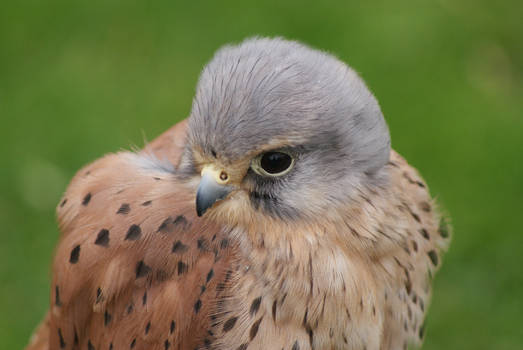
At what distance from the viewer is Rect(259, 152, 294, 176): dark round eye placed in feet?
9.28

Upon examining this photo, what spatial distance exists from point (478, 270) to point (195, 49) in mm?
3072

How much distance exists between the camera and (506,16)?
276 inches

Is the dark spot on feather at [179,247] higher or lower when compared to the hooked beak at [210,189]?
lower

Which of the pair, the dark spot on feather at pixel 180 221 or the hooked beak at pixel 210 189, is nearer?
the hooked beak at pixel 210 189

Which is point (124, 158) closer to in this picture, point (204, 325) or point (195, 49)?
point (204, 325)

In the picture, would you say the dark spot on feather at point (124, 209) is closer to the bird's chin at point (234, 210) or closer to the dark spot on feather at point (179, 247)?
the dark spot on feather at point (179, 247)

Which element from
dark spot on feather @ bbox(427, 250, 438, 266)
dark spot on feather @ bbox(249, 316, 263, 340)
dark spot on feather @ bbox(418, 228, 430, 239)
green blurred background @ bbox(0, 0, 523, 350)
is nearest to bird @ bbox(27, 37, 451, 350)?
dark spot on feather @ bbox(249, 316, 263, 340)

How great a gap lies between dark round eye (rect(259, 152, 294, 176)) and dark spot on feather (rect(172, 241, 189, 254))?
0.47 meters

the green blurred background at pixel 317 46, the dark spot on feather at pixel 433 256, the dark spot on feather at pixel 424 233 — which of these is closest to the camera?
the dark spot on feather at pixel 424 233

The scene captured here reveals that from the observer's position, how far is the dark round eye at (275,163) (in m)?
2.83

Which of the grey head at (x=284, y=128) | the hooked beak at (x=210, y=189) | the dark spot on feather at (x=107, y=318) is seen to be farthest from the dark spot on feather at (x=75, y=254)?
the hooked beak at (x=210, y=189)

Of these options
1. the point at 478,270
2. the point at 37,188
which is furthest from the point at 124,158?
the point at 478,270

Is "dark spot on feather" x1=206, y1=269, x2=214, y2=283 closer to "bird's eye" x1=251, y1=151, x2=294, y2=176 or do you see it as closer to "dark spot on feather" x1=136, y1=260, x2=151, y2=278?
"dark spot on feather" x1=136, y1=260, x2=151, y2=278

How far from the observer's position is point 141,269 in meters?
3.08
